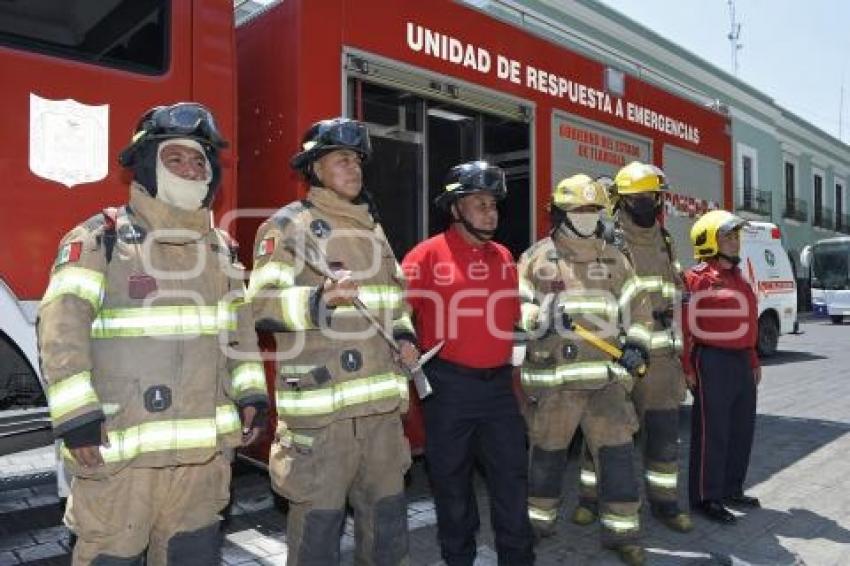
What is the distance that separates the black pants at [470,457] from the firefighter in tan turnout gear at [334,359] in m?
0.40

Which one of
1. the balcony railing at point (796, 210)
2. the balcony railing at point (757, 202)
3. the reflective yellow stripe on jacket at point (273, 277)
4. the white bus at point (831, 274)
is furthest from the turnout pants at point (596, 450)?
the balcony railing at point (796, 210)

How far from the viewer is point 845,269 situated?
20109 millimetres

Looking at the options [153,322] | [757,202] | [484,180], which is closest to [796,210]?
[757,202]

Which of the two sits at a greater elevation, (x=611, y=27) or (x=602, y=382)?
(x=611, y=27)

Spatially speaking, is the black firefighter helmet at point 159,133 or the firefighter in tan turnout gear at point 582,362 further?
the firefighter in tan turnout gear at point 582,362

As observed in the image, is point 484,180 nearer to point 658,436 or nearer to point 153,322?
point 153,322

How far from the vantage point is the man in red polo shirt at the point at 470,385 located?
10.1 ft

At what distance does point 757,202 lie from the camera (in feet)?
86.5

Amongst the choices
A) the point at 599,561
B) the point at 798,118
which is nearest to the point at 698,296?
the point at 599,561

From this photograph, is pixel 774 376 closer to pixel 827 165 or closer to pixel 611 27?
pixel 611 27

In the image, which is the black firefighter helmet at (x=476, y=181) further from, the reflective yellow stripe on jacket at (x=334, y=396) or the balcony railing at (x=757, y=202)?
the balcony railing at (x=757, y=202)

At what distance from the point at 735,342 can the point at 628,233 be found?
860 millimetres

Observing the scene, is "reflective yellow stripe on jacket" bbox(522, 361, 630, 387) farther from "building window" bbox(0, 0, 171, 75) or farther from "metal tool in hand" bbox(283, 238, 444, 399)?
"building window" bbox(0, 0, 171, 75)

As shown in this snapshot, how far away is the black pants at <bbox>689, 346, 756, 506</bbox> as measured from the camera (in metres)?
4.03
